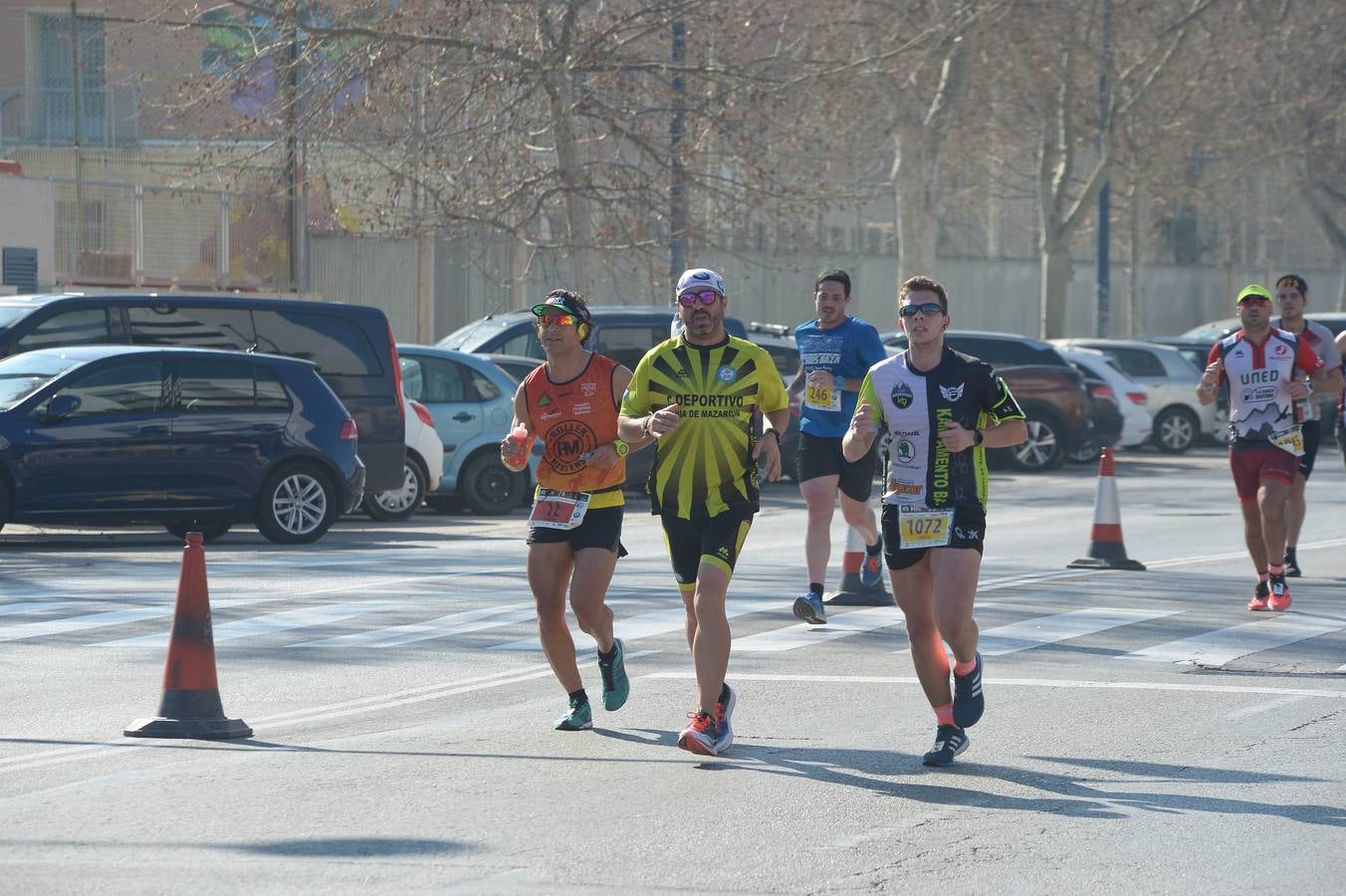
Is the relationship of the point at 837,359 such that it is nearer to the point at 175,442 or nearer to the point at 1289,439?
the point at 1289,439

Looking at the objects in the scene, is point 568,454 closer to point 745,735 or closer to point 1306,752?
point 745,735

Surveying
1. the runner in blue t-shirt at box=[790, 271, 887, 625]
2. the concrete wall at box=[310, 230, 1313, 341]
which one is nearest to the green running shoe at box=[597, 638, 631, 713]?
the runner in blue t-shirt at box=[790, 271, 887, 625]

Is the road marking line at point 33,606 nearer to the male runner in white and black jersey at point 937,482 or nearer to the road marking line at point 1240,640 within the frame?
the road marking line at point 1240,640

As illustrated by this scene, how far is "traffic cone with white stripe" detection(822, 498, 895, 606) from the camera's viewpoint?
12.9 meters

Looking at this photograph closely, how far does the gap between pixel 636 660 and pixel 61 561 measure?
6127mm

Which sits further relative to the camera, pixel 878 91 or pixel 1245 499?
pixel 878 91

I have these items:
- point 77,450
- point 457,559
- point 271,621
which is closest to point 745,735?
point 271,621

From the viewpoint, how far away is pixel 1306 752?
26.4 feet

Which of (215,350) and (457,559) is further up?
(215,350)

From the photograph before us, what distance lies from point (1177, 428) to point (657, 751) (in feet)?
80.9

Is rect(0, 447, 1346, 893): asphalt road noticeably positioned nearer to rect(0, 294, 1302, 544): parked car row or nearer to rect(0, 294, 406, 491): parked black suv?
rect(0, 294, 1302, 544): parked car row

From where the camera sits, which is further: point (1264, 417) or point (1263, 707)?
point (1264, 417)

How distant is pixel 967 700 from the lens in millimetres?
7859

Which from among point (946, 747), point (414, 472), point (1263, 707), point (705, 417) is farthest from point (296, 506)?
point (946, 747)
